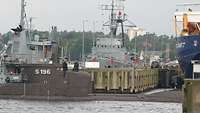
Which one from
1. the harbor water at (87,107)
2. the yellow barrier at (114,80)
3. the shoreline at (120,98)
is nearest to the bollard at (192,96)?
the harbor water at (87,107)

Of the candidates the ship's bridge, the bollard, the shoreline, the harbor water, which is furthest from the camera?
the ship's bridge

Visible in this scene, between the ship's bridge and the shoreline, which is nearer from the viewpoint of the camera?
the shoreline

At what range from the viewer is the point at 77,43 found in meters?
159

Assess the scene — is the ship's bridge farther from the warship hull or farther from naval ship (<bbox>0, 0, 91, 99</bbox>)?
the warship hull

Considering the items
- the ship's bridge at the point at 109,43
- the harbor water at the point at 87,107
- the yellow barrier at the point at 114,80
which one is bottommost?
the harbor water at the point at 87,107

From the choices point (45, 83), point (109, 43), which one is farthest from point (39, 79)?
point (109, 43)

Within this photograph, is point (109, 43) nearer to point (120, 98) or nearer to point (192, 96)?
point (120, 98)

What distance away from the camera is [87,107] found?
53312mm

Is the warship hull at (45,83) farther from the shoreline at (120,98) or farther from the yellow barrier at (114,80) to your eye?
the yellow barrier at (114,80)

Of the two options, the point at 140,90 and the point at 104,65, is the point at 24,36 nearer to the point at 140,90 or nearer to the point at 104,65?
the point at 140,90

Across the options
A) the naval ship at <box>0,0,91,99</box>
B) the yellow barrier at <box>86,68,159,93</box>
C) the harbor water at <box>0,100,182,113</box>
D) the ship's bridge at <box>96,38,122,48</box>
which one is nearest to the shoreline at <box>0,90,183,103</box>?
the naval ship at <box>0,0,91,99</box>

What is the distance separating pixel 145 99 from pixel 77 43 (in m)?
95.9

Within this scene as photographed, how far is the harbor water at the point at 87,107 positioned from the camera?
49562 mm

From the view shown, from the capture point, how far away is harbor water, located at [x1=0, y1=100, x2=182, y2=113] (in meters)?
49.6
